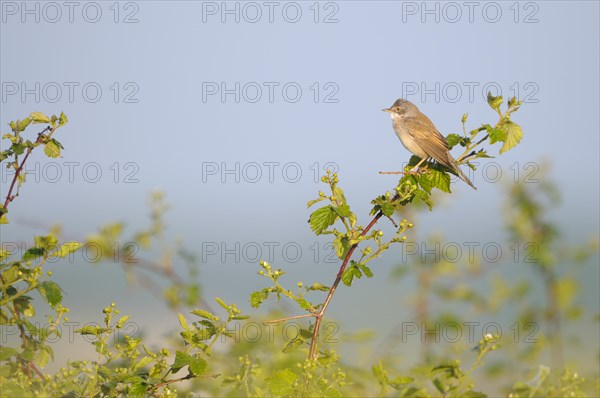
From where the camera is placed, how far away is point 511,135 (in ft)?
11.4

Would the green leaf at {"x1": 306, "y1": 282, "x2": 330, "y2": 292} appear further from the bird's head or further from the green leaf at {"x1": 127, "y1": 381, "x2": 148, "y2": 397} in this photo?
the bird's head

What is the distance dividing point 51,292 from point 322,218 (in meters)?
1.06

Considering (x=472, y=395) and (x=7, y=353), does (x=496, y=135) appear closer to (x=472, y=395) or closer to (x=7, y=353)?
(x=472, y=395)

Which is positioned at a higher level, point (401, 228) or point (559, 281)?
point (559, 281)

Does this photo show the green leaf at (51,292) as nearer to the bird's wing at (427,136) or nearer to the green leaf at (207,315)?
the green leaf at (207,315)

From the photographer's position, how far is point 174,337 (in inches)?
174

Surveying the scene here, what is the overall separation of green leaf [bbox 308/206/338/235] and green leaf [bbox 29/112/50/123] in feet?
4.09

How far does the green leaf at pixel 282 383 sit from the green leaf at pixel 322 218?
541 millimetres

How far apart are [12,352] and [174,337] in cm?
151

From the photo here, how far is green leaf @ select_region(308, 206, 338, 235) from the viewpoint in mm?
3043

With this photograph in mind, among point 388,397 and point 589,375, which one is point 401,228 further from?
point 589,375

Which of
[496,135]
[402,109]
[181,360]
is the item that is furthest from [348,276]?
[402,109]

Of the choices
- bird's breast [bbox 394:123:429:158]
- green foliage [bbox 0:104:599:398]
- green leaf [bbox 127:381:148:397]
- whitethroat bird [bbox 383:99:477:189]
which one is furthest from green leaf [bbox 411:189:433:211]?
bird's breast [bbox 394:123:429:158]

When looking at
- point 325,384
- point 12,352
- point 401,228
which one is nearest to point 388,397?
point 325,384
